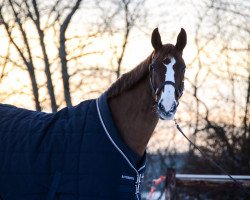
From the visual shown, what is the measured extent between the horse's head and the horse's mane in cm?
11

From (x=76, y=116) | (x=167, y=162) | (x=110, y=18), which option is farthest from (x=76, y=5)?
(x=167, y=162)

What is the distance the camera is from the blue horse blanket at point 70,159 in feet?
13.5

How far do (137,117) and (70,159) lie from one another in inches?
26.1

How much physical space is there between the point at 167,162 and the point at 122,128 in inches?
722

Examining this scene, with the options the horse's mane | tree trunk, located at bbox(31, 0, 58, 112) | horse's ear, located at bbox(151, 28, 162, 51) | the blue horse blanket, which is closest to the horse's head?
horse's ear, located at bbox(151, 28, 162, 51)

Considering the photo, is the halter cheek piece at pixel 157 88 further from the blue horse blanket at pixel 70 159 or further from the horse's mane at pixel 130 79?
the blue horse blanket at pixel 70 159

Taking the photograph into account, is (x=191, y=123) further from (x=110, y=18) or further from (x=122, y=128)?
(x=122, y=128)

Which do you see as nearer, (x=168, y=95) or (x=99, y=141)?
(x=168, y=95)

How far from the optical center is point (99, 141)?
13.8ft

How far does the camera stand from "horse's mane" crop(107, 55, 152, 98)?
435cm

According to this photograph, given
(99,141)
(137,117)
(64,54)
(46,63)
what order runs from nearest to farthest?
1. (99,141)
2. (137,117)
3. (46,63)
4. (64,54)

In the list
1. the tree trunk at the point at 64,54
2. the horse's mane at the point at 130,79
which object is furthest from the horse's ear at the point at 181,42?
the tree trunk at the point at 64,54

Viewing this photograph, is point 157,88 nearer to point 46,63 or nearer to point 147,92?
point 147,92

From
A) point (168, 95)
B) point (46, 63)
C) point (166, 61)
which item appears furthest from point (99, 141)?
point (46, 63)
